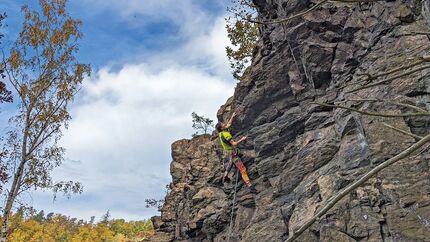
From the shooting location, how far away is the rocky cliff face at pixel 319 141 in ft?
26.2

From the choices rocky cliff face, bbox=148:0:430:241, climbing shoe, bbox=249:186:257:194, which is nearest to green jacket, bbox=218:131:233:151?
rocky cliff face, bbox=148:0:430:241

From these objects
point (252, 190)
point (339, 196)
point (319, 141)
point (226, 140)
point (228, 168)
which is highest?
point (226, 140)

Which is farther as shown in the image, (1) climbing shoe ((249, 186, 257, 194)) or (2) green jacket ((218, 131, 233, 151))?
(2) green jacket ((218, 131, 233, 151))

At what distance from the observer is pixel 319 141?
11.0m

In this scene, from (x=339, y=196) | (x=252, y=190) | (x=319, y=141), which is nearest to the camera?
(x=339, y=196)

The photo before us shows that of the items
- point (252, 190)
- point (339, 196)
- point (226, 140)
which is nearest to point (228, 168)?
point (226, 140)

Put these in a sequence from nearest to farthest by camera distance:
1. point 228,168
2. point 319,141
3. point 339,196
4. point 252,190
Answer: point 339,196 → point 319,141 → point 252,190 → point 228,168

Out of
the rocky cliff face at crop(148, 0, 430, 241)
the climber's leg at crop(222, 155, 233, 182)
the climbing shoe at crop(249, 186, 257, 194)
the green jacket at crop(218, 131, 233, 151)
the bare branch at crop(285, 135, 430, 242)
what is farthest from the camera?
the climber's leg at crop(222, 155, 233, 182)

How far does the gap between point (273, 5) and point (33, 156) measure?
13631 mm

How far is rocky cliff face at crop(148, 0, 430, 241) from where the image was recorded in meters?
7.99

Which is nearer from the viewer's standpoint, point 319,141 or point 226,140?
point 319,141

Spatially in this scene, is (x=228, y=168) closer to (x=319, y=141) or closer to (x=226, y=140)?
(x=226, y=140)

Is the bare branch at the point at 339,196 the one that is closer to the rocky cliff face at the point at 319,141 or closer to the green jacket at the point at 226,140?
the rocky cliff face at the point at 319,141

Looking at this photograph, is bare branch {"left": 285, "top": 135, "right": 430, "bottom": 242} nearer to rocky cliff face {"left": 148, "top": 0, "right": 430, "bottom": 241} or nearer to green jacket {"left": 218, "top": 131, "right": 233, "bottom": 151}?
rocky cliff face {"left": 148, "top": 0, "right": 430, "bottom": 241}
